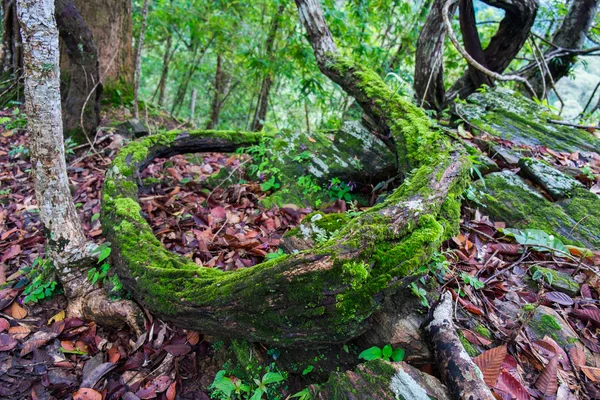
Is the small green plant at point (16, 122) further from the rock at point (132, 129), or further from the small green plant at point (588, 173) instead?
the small green plant at point (588, 173)

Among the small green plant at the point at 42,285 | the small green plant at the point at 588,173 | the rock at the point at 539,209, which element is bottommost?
the small green plant at the point at 42,285

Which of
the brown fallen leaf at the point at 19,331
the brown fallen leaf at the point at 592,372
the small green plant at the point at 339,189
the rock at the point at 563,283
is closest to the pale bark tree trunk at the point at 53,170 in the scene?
the brown fallen leaf at the point at 19,331

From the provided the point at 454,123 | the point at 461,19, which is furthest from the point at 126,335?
the point at 461,19

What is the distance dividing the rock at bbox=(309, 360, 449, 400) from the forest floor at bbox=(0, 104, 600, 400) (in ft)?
0.86

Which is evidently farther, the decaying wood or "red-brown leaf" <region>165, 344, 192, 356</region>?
"red-brown leaf" <region>165, 344, 192, 356</region>

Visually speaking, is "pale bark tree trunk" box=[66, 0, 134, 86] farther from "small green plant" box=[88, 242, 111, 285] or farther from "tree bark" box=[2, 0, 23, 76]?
"small green plant" box=[88, 242, 111, 285]

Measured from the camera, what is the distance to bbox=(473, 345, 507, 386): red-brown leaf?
1916 mm

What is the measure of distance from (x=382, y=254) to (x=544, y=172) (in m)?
2.74

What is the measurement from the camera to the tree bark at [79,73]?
4.49 m

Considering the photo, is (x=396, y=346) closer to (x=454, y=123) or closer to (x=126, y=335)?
(x=126, y=335)

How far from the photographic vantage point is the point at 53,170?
2848mm

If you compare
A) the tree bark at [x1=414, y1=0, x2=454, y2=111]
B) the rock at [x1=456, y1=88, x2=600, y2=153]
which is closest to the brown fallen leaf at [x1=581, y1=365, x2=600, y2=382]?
the rock at [x1=456, y1=88, x2=600, y2=153]

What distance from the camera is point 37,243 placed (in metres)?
3.85

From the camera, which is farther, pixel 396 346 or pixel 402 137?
pixel 402 137
